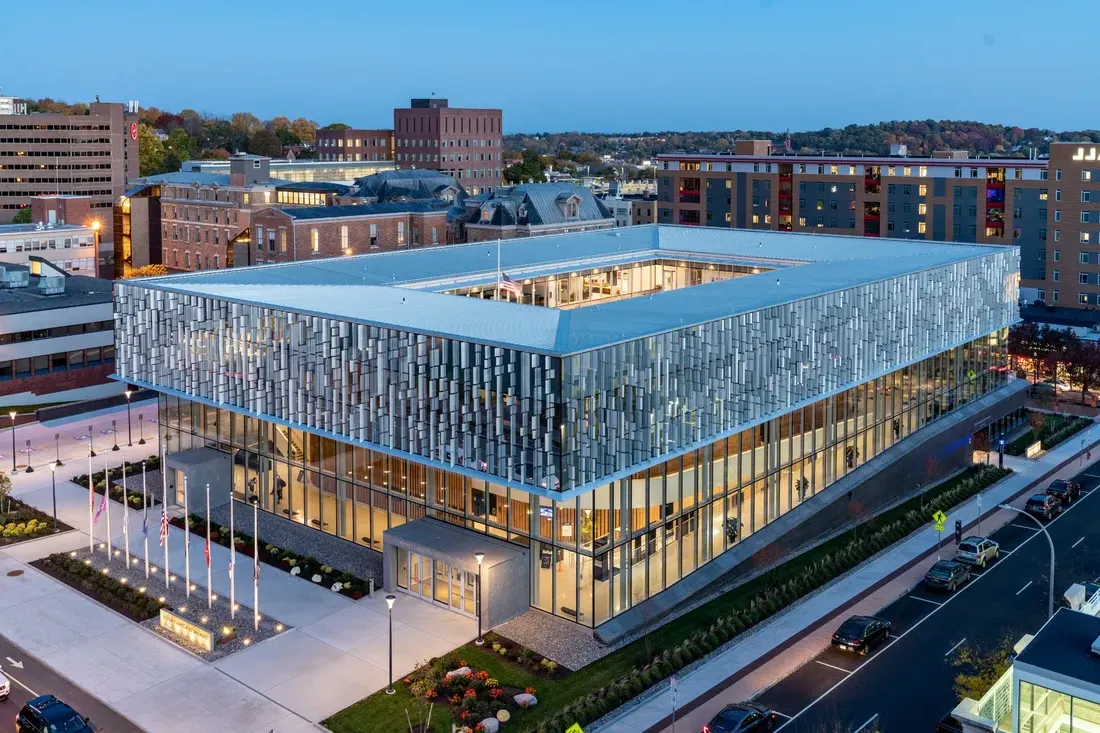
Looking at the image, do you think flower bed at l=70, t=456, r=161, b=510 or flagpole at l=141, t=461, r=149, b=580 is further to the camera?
flower bed at l=70, t=456, r=161, b=510

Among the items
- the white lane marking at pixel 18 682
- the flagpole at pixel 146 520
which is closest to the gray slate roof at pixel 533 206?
the flagpole at pixel 146 520

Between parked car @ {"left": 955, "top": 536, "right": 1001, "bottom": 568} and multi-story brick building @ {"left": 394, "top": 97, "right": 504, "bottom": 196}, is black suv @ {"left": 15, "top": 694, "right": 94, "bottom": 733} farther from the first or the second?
multi-story brick building @ {"left": 394, "top": 97, "right": 504, "bottom": 196}

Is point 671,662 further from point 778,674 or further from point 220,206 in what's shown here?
point 220,206

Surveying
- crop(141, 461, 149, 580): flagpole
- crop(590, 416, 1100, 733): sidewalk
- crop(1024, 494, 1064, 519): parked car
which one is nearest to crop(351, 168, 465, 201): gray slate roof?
crop(141, 461, 149, 580): flagpole

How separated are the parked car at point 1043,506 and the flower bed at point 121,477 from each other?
147ft

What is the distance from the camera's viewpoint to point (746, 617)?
154 feet

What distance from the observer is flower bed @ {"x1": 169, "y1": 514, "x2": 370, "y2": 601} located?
166 ft

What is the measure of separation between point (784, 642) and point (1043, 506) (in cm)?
2303

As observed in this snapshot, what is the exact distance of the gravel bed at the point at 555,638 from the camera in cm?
4400

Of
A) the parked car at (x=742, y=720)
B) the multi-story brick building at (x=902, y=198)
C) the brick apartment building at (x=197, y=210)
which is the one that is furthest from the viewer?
the multi-story brick building at (x=902, y=198)

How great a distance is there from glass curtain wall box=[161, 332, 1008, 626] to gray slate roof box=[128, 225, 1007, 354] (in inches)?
232

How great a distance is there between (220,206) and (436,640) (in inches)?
Answer: 3063

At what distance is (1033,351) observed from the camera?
3676 inches

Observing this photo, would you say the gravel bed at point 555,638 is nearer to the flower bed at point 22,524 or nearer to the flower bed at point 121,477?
the flower bed at point 121,477
